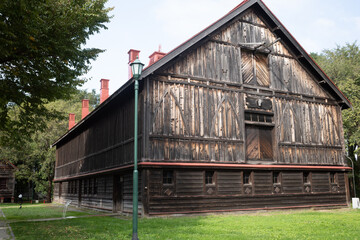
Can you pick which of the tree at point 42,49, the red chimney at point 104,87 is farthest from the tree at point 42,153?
the tree at point 42,49

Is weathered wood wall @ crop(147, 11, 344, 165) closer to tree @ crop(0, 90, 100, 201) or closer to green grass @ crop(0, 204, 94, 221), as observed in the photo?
green grass @ crop(0, 204, 94, 221)

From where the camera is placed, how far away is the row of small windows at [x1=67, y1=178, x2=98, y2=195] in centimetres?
2438

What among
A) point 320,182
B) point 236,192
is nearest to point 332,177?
point 320,182

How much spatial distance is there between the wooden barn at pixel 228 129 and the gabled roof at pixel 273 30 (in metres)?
0.06

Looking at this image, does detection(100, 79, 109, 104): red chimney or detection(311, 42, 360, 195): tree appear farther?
detection(311, 42, 360, 195): tree

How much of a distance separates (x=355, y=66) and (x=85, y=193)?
3135cm

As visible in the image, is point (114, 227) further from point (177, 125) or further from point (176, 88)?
point (176, 88)

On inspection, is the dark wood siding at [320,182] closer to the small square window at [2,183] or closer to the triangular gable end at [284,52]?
the triangular gable end at [284,52]

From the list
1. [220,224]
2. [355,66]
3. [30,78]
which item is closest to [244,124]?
[220,224]

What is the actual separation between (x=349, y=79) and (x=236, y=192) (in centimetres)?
2215

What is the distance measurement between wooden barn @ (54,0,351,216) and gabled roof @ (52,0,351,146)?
0.06 meters

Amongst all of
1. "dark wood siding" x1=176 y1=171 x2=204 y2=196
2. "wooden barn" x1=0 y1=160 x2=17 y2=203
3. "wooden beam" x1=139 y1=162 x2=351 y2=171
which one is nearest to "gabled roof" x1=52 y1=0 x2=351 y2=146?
"wooden beam" x1=139 y1=162 x2=351 y2=171

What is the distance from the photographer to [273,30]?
21.5 meters

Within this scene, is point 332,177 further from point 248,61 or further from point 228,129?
point 248,61
